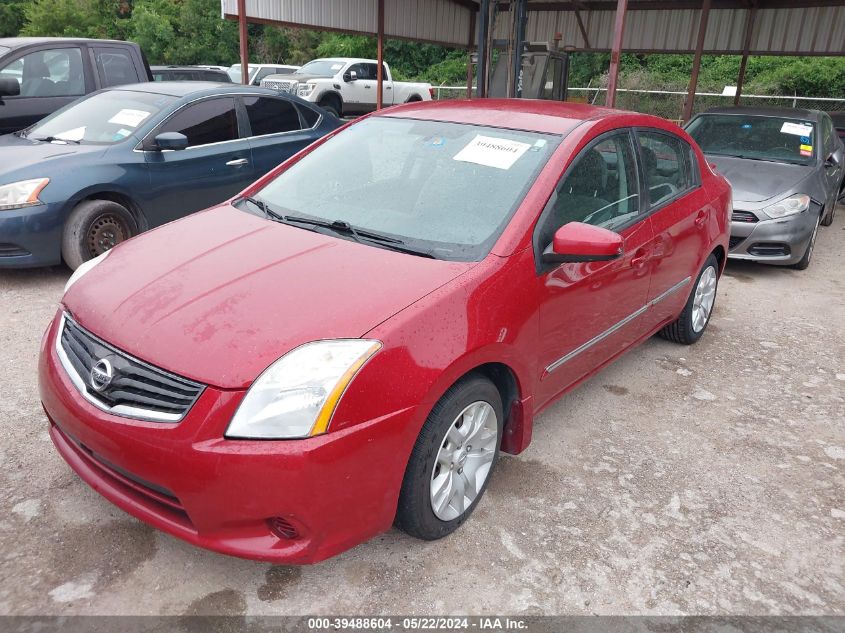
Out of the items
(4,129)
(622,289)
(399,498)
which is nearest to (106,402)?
(399,498)

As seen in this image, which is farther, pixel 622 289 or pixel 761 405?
pixel 761 405

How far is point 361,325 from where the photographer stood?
2148 mm

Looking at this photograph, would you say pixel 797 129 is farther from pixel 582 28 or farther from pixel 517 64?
pixel 582 28

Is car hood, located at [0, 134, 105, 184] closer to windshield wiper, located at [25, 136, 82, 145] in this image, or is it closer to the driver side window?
windshield wiper, located at [25, 136, 82, 145]

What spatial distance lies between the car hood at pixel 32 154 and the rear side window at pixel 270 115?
4.58 feet

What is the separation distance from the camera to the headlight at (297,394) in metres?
1.97

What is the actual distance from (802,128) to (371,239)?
20.7 ft

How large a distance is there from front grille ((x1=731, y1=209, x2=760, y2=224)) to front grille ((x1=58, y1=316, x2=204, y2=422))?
18.3 ft

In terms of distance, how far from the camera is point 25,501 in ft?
8.75

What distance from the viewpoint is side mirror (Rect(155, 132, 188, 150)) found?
5199mm

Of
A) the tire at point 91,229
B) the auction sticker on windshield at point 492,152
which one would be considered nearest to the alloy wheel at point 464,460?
the auction sticker on windshield at point 492,152

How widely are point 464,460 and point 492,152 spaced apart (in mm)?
1373

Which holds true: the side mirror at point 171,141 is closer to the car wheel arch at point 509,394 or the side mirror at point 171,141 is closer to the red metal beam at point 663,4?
the car wheel arch at point 509,394

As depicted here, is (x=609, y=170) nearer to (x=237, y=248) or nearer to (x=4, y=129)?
(x=237, y=248)
